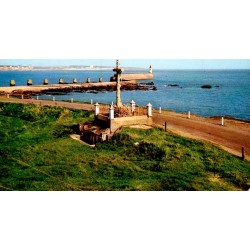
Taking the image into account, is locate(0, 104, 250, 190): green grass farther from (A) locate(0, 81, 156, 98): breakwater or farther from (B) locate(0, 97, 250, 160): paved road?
(A) locate(0, 81, 156, 98): breakwater

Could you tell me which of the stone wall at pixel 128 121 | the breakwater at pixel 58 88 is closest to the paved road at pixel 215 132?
the stone wall at pixel 128 121

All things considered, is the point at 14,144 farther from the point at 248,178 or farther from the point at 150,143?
the point at 248,178

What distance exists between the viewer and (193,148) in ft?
39.9

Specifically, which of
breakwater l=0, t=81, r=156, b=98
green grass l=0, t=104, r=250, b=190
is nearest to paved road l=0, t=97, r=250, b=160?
green grass l=0, t=104, r=250, b=190

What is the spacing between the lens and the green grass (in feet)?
32.6

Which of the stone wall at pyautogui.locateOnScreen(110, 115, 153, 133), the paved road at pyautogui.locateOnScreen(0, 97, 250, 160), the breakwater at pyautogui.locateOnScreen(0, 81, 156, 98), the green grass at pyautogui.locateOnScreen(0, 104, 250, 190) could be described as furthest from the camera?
the breakwater at pyautogui.locateOnScreen(0, 81, 156, 98)

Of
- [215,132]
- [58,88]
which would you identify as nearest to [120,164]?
[215,132]

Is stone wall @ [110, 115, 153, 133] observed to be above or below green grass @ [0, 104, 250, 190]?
above

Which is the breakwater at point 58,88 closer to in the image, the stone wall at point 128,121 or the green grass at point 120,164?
the stone wall at point 128,121

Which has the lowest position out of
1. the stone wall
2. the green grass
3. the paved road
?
the green grass

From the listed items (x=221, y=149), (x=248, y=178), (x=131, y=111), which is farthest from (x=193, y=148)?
(x=131, y=111)

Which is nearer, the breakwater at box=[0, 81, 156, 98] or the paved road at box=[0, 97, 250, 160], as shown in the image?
the paved road at box=[0, 97, 250, 160]

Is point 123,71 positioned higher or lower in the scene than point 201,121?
higher

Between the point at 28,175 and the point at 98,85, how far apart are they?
40.8 m
